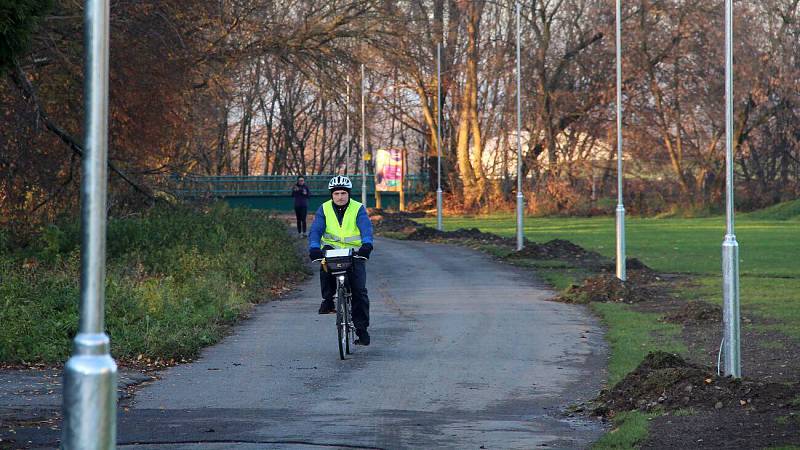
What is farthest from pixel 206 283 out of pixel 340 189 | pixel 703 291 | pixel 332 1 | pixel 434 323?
pixel 332 1

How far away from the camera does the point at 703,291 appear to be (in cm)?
2166

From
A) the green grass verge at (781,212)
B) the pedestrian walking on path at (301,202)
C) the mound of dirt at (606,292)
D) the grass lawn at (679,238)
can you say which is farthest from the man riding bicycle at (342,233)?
the green grass verge at (781,212)

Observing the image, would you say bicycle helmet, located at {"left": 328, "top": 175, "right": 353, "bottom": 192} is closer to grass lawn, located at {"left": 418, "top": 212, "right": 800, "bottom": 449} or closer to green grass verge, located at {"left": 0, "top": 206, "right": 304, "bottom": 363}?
green grass verge, located at {"left": 0, "top": 206, "right": 304, "bottom": 363}

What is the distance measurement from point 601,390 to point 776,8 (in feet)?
147

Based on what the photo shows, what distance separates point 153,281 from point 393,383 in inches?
290

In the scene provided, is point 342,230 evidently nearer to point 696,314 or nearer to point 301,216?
point 696,314

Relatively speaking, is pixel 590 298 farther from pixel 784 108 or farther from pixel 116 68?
pixel 784 108

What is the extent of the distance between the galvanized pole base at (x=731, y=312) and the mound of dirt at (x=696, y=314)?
5.52 metres

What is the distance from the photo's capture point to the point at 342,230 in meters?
14.2

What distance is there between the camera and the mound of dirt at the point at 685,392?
9484 mm

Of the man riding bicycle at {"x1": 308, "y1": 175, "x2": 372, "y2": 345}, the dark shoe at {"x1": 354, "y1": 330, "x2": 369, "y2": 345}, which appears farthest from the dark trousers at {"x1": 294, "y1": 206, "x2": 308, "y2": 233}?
the man riding bicycle at {"x1": 308, "y1": 175, "x2": 372, "y2": 345}

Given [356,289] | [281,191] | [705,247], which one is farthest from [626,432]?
[281,191]

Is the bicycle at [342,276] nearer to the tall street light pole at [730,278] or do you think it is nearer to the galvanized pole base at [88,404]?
the tall street light pole at [730,278]

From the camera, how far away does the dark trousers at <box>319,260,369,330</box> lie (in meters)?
14.2
